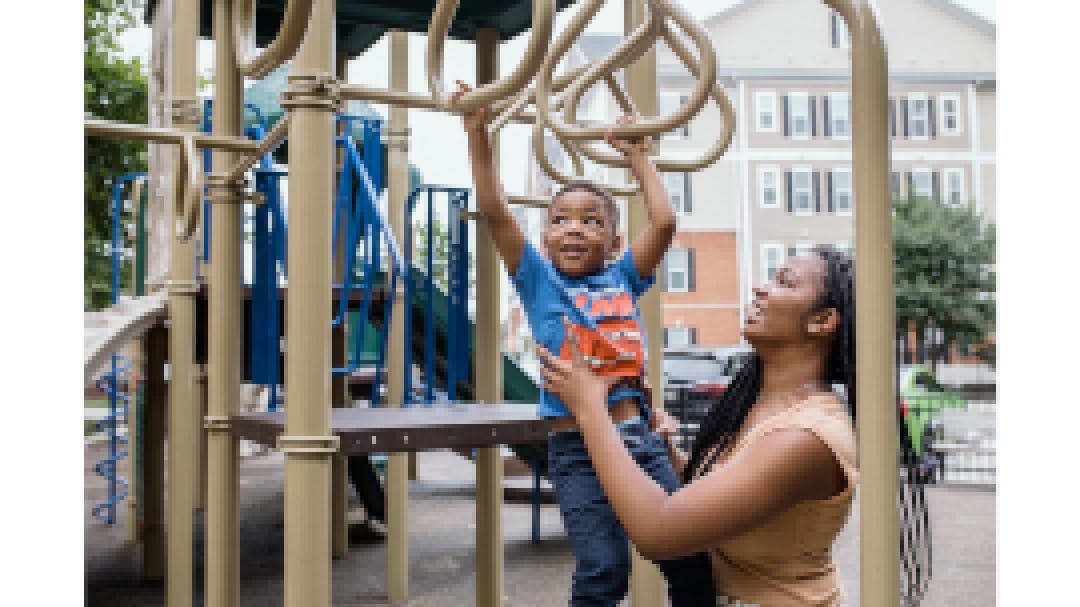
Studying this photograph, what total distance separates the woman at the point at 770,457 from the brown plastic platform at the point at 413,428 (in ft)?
4.98

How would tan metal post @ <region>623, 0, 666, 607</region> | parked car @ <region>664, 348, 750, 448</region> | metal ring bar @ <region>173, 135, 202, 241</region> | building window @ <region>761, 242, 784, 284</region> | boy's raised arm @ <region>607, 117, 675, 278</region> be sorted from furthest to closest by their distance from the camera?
building window @ <region>761, 242, 784, 284</region> < parked car @ <region>664, 348, 750, 448</region> < metal ring bar @ <region>173, 135, 202, 241</region> < tan metal post @ <region>623, 0, 666, 607</region> < boy's raised arm @ <region>607, 117, 675, 278</region>

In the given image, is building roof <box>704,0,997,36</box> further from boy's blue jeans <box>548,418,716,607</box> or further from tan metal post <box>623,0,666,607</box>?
boy's blue jeans <box>548,418,716,607</box>

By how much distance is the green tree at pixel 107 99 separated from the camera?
17.4 m

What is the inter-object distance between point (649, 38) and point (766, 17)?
31395 millimetres

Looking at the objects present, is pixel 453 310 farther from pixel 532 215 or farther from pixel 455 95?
pixel 532 215

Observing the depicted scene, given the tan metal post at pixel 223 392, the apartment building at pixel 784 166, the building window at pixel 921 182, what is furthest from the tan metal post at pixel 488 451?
the building window at pixel 921 182

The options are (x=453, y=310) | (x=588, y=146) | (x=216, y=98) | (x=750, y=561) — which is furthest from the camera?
(x=453, y=310)

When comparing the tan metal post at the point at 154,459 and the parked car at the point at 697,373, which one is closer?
the tan metal post at the point at 154,459

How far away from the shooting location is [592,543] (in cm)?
209

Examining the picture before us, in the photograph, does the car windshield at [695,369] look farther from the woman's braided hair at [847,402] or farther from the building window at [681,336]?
the woman's braided hair at [847,402]

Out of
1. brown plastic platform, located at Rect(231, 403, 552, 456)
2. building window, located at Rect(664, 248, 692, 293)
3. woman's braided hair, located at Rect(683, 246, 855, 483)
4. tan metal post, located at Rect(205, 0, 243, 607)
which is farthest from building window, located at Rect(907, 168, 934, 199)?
woman's braided hair, located at Rect(683, 246, 855, 483)

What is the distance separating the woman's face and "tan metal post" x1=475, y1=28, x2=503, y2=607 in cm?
286

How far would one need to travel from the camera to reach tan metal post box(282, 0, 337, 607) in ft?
8.87

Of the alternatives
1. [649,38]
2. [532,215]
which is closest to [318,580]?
[649,38]
